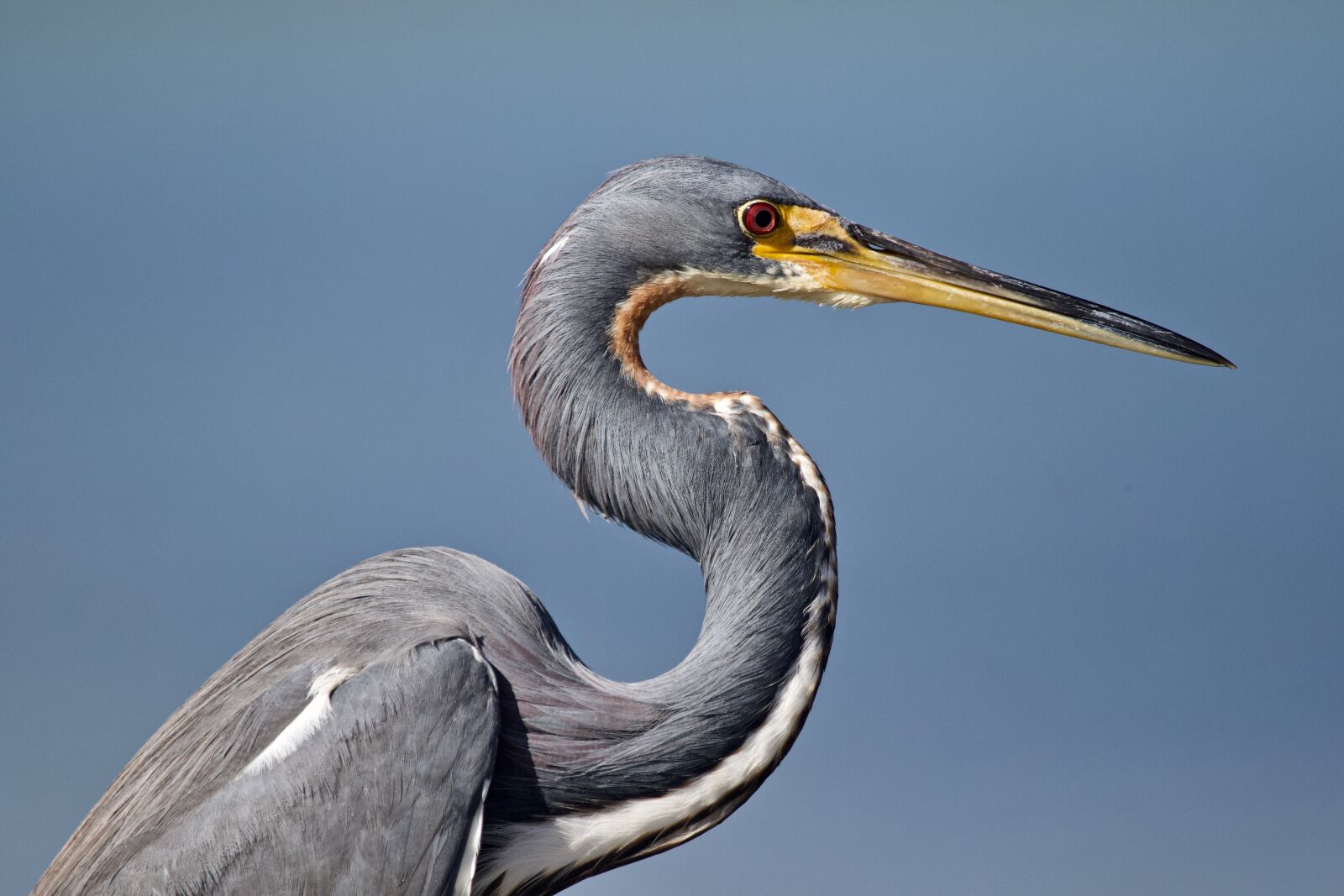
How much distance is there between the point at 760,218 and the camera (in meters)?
2.47

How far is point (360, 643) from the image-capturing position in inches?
88.0

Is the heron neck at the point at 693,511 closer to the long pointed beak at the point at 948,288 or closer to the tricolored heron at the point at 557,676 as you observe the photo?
the tricolored heron at the point at 557,676

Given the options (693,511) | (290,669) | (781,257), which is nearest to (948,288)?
(781,257)

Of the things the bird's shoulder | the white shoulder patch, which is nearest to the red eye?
the bird's shoulder

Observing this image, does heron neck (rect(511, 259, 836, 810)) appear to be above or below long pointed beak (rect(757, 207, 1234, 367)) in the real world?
below

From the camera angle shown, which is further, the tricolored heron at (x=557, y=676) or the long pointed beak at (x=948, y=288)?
the long pointed beak at (x=948, y=288)

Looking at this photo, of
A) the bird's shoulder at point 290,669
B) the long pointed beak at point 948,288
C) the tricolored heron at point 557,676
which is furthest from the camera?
the long pointed beak at point 948,288

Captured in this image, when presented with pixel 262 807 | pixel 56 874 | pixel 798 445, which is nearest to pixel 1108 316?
pixel 798 445

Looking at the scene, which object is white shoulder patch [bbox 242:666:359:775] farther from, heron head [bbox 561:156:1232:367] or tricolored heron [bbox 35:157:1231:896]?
heron head [bbox 561:156:1232:367]

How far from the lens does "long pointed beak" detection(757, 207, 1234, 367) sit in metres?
2.55

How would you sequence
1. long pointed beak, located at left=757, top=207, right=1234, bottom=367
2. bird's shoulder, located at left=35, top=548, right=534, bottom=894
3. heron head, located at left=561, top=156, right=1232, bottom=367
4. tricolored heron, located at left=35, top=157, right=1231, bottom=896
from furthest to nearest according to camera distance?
long pointed beak, located at left=757, top=207, right=1234, bottom=367 < heron head, located at left=561, top=156, right=1232, bottom=367 < bird's shoulder, located at left=35, top=548, right=534, bottom=894 < tricolored heron, located at left=35, top=157, right=1231, bottom=896

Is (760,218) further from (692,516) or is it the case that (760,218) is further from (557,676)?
(557,676)

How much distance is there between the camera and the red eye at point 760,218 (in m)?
2.46

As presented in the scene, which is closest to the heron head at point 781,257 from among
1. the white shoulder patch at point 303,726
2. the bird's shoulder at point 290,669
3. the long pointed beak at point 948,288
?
the long pointed beak at point 948,288
